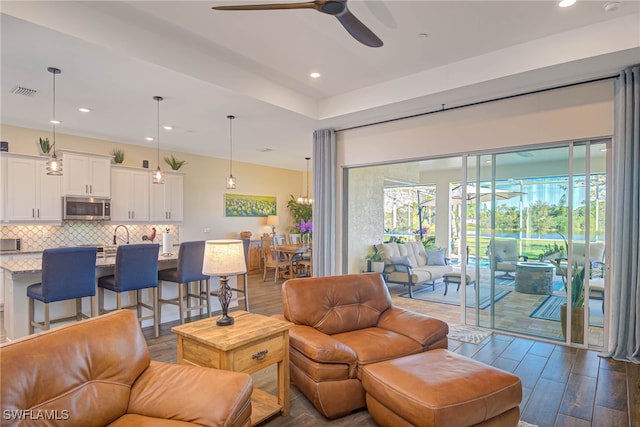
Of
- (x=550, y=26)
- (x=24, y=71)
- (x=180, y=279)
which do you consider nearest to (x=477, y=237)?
(x=550, y=26)

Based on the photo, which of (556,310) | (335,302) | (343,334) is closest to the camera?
(343,334)

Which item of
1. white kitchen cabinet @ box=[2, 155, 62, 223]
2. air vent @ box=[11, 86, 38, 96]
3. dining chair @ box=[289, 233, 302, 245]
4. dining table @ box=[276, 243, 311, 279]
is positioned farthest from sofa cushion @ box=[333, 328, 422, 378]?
dining chair @ box=[289, 233, 302, 245]

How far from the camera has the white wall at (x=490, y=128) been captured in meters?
3.72

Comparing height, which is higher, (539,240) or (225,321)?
(539,240)

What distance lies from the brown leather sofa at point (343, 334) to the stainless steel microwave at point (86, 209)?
4.74 meters

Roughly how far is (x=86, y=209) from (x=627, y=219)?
757 cm

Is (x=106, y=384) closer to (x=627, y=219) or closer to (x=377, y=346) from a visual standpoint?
(x=377, y=346)

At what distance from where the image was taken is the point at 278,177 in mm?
10242

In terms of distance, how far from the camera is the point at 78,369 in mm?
1615

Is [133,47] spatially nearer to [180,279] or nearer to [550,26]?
[180,279]

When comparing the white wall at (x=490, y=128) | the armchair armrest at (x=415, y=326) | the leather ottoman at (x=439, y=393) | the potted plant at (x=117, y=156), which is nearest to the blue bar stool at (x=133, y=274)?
the armchair armrest at (x=415, y=326)

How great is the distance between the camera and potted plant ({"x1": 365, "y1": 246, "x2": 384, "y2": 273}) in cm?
678

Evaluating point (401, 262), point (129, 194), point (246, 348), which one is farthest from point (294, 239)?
point (246, 348)

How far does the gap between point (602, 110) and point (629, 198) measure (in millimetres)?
959
